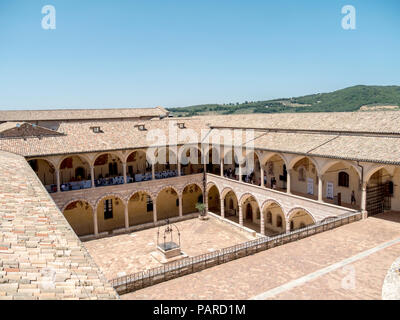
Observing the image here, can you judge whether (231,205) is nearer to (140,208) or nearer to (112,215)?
(140,208)

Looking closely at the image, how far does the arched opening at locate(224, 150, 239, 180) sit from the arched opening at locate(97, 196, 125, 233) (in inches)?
403

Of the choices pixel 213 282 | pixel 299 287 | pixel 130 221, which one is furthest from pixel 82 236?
pixel 299 287

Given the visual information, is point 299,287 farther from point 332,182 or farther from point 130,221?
point 130,221

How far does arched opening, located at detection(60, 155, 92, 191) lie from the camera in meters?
27.5

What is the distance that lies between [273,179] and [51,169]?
18.5m

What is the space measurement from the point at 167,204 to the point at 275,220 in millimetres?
10758

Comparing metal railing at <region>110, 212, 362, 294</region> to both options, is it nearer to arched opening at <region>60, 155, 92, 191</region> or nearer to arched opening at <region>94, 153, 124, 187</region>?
arched opening at <region>60, 155, 92, 191</region>

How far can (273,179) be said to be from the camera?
27672 millimetres

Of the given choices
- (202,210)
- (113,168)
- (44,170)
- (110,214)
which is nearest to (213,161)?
(202,210)

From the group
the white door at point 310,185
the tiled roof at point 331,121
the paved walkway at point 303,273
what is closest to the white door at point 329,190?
the white door at point 310,185

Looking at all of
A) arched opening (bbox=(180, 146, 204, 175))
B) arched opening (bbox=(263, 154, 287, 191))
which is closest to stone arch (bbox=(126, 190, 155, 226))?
arched opening (bbox=(180, 146, 204, 175))

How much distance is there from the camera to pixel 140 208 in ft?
103

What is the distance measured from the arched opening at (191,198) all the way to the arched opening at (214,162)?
93.3 inches

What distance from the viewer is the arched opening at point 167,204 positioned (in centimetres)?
3250
